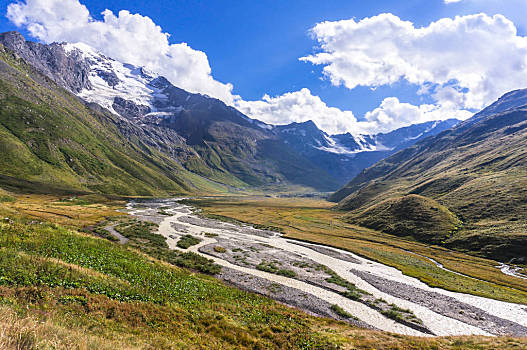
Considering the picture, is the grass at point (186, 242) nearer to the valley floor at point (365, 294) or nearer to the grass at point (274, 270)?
the valley floor at point (365, 294)

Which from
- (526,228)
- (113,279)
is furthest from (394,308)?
(526,228)

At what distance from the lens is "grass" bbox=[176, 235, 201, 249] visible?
2488 inches

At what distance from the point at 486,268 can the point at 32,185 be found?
233 meters

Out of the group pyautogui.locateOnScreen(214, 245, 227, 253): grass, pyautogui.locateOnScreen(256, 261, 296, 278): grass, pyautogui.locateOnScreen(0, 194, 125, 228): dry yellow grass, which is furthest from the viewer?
pyautogui.locateOnScreen(0, 194, 125, 228): dry yellow grass

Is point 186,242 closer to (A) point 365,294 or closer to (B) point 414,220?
(A) point 365,294

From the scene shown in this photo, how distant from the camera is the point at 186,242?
6650 centimetres

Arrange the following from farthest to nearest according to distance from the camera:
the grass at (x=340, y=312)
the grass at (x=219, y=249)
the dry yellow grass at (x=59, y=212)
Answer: the dry yellow grass at (x=59, y=212), the grass at (x=219, y=249), the grass at (x=340, y=312)

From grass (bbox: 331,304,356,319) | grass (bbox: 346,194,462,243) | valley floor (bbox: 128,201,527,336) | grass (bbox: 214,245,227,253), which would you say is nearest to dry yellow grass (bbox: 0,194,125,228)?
valley floor (bbox: 128,201,527,336)

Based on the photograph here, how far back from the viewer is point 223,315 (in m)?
22.5

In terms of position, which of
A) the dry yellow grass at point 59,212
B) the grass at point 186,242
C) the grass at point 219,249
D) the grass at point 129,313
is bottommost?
→ the dry yellow grass at point 59,212

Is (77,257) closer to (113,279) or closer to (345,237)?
(113,279)

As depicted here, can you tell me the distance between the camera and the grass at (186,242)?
63.2 metres

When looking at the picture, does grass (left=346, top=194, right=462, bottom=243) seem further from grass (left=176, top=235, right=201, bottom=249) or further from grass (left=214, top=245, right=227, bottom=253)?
grass (left=176, top=235, right=201, bottom=249)

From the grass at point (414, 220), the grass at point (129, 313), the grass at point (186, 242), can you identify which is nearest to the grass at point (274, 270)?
Result: the grass at point (129, 313)
